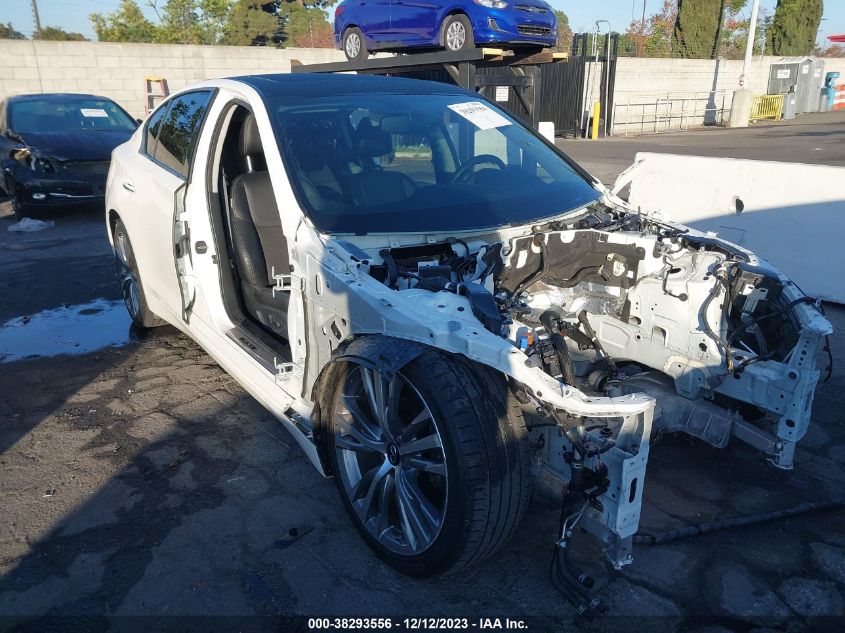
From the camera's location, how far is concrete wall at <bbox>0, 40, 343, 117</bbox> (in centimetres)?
1605

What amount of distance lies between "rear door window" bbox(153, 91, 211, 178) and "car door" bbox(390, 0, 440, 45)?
8271mm

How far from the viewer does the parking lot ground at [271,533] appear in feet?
7.92

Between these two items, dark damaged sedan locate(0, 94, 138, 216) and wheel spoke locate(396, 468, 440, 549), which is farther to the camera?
dark damaged sedan locate(0, 94, 138, 216)

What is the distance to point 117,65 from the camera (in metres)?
17.3

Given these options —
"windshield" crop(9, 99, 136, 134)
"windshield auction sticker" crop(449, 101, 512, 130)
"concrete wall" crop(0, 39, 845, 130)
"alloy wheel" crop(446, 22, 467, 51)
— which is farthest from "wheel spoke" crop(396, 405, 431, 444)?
"concrete wall" crop(0, 39, 845, 130)

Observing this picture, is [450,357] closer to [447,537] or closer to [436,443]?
[436,443]

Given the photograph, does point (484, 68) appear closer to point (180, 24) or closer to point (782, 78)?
point (782, 78)

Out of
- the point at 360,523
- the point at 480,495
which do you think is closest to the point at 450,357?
the point at 480,495

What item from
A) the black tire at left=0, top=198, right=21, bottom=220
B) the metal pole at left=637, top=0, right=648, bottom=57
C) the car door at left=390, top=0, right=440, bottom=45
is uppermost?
the metal pole at left=637, top=0, right=648, bottom=57

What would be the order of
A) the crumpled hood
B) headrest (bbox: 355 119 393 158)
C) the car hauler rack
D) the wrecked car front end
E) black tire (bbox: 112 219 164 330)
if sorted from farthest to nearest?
the car hauler rack < the crumpled hood < black tire (bbox: 112 219 164 330) < headrest (bbox: 355 119 393 158) < the wrecked car front end

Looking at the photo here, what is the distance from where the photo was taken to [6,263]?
285 inches

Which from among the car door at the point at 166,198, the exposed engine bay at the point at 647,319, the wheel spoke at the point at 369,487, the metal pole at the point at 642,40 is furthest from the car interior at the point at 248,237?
the metal pole at the point at 642,40

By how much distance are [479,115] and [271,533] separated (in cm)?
249

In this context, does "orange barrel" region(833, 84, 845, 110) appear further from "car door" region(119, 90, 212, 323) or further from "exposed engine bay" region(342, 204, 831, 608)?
"car door" region(119, 90, 212, 323)
